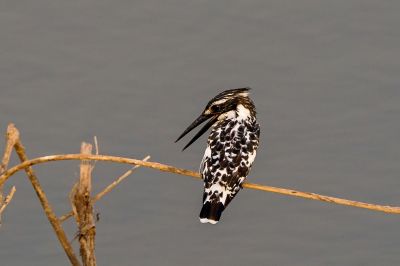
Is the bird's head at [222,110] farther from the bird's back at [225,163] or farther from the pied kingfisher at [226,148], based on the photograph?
the bird's back at [225,163]

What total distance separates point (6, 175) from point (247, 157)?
2482mm

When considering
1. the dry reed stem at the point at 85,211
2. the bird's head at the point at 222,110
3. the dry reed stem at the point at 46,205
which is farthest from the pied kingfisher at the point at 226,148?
the dry reed stem at the point at 46,205

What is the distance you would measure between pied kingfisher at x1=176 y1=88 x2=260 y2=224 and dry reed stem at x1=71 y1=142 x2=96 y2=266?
1.10 m

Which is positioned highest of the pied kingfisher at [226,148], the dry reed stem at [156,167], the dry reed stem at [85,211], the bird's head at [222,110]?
the bird's head at [222,110]

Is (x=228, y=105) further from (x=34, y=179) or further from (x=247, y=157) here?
(x=34, y=179)

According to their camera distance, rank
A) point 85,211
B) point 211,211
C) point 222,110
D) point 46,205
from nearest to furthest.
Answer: point 46,205, point 85,211, point 211,211, point 222,110

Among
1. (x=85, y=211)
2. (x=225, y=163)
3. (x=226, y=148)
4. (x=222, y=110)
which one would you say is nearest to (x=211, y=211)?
(x=225, y=163)

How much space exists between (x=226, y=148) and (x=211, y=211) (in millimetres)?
736

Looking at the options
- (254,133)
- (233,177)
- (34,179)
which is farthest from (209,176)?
(34,179)

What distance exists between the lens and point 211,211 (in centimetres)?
831

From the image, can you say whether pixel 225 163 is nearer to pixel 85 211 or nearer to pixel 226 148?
pixel 226 148

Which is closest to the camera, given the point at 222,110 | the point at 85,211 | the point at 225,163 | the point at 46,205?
the point at 46,205

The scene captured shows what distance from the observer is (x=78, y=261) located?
760 centimetres

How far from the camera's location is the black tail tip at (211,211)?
828 centimetres
